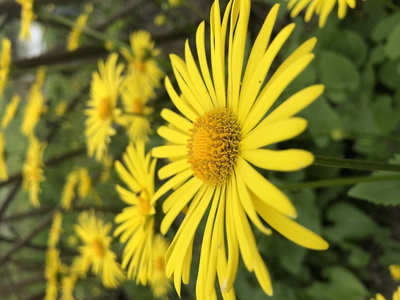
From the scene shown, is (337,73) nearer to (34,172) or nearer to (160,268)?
(160,268)

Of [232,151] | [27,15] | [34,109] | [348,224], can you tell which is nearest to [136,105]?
[27,15]

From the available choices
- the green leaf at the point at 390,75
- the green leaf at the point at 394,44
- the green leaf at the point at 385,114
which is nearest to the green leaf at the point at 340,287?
the green leaf at the point at 385,114

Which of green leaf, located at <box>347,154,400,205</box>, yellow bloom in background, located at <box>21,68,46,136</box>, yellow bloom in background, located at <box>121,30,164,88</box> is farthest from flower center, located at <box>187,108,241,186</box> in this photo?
yellow bloom in background, located at <box>21,68,46,136</box>

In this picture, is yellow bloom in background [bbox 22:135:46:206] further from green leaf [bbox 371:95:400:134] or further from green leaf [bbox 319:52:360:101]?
green leaf [bbox 371:95:400:134]

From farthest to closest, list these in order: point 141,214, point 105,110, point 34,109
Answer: point 34,109 → point 105,110 → point 141,214

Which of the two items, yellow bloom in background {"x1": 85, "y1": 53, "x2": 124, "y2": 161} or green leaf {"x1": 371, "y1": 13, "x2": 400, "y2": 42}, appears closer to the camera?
green leaf {"x1": 371, "y1": 13, "x2": 400, "y2": 42}

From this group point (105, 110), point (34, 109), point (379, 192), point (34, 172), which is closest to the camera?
point (379, 192)

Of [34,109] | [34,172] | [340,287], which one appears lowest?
[340,287]

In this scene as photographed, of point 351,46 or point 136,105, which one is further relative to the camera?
point 136,105
